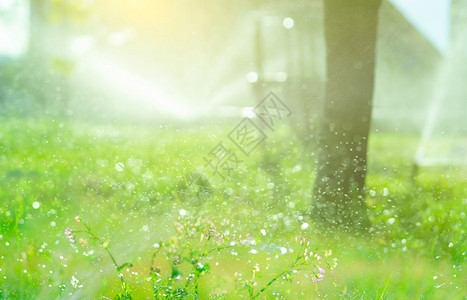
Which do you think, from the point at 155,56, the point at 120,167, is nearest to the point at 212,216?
the point at 120,167

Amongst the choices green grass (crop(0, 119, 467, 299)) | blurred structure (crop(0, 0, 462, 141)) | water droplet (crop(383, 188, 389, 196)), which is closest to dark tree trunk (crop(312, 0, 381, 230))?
green grass (crop(0, 119, 467, 299))

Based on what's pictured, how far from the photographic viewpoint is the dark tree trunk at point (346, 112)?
3418 mm

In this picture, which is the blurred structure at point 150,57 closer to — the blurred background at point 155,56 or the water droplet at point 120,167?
the blurred background at point 155,56

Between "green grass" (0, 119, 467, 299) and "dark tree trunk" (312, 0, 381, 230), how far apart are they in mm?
138

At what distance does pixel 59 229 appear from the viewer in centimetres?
304

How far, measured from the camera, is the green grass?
2.63 meters

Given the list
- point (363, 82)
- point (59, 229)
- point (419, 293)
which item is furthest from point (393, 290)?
point (59, 229)

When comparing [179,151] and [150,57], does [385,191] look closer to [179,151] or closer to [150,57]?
[179,151]

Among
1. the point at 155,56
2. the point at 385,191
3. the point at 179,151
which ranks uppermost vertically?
the point at 155,56

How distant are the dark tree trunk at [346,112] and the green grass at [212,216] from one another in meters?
0.14

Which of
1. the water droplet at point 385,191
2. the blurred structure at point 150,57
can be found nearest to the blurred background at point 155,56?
the blurred structure at point 150,57

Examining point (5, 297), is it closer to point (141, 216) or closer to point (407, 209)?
point (141, 216)

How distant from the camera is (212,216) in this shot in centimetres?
294

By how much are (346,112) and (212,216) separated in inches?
50.7
